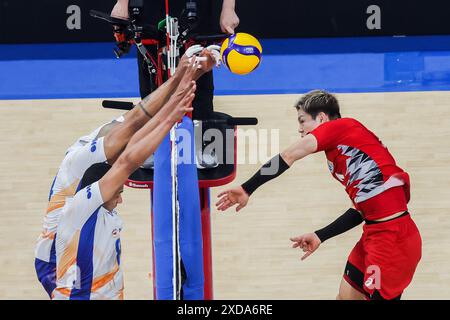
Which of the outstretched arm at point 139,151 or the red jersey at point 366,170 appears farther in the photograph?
the red jersey at point 366,170

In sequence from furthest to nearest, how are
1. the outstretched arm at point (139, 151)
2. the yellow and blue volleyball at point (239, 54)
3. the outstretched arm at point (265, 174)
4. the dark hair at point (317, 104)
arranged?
the dark hair at point (317, 104), the yellow and blue volleyball at point (239, 54), the outstretched arm at point (265, 174), the outstretched arm at point (139, 151)

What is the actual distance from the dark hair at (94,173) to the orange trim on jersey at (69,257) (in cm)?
25

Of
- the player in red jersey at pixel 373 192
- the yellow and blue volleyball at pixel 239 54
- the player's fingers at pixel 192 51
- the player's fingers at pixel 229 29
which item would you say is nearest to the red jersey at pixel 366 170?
the player in red jersey at pixel 373 192

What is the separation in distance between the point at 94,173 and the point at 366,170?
4.76ft

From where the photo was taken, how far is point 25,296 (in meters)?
5.60

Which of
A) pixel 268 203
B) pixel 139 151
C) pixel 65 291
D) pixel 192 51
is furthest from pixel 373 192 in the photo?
pixel 268 203

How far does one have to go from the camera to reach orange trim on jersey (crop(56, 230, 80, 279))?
379cm

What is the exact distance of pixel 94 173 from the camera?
3910 mm

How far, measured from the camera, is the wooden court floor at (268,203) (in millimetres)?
5695

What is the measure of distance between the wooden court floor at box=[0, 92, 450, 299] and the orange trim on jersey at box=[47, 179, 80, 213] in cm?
178

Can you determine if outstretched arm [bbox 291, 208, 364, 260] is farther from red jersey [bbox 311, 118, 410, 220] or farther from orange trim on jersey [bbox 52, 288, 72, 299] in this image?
orange trim on jersey [bbox 52, 288, 72, 299]

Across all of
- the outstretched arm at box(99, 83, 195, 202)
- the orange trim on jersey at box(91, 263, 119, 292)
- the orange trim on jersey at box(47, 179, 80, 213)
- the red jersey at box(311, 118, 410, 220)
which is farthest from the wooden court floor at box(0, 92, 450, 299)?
the outstretched arm at box(99, 83, 195, 202)

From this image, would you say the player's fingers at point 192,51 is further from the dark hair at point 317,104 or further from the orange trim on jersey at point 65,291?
the orange trim on jersey at point 65,291

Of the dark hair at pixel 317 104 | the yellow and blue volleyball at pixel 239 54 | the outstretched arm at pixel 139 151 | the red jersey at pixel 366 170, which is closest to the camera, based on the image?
the outstretched arm at pixel 139 151
